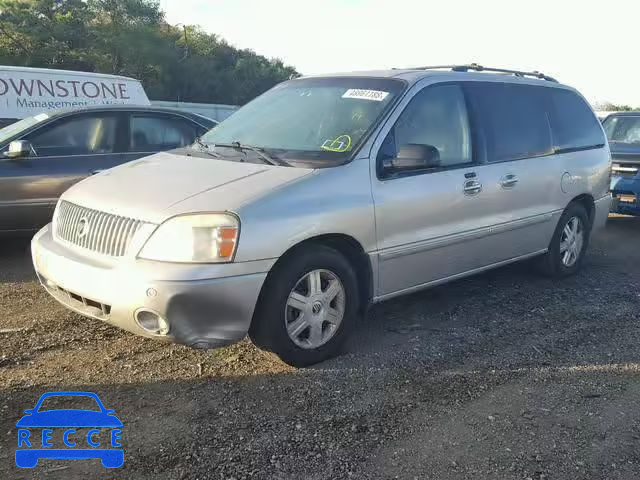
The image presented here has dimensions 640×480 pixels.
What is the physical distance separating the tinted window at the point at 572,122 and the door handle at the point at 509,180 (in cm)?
86

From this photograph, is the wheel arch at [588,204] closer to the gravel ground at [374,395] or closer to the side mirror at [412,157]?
the gravel ground at [374,395]

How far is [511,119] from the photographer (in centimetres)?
513

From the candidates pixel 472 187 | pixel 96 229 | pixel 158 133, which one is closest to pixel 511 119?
pixel 472 187

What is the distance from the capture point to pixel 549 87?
5.75 meters

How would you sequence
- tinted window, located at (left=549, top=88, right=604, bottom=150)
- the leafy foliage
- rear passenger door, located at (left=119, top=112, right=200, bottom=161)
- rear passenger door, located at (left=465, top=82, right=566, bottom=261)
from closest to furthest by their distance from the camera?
rear passenger door, located at (left=465, top=82, right=566, bottom=261) < tinted window, located at (left=549, top=88, right=604, bottom=150) < rear passenger door, located at (left=119, top=112, right=200, bottom=161) < the leafy foliage

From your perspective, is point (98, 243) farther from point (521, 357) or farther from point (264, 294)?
point (521, 357)

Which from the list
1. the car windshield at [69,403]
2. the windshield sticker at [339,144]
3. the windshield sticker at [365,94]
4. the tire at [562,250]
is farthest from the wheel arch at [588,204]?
the car windshield at [69,403]

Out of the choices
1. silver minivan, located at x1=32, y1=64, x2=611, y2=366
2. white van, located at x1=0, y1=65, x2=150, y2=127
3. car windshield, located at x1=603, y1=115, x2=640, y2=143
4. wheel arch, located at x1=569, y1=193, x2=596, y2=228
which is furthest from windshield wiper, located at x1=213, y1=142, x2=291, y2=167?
car windshield, located at x1=603, y1=115, x2=640, y2=143

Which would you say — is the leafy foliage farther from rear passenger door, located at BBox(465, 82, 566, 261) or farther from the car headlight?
the car headlight

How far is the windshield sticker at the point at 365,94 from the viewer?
4.29 m

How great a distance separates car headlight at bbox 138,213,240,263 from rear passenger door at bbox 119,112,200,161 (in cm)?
361

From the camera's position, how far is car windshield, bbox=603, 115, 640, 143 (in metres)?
9.57

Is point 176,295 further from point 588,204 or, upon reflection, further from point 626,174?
point 626,174

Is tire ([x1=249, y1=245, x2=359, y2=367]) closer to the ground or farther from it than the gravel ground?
farther from it
